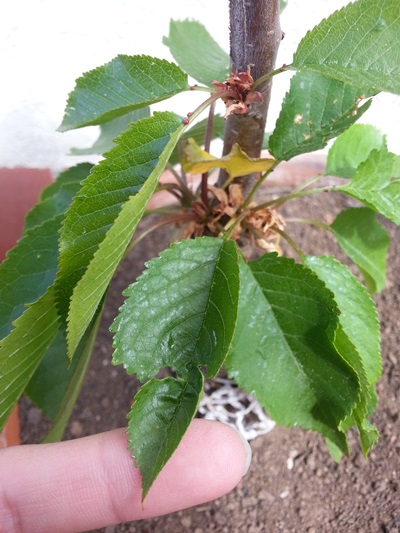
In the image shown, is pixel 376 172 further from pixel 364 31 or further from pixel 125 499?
pixel 125 499

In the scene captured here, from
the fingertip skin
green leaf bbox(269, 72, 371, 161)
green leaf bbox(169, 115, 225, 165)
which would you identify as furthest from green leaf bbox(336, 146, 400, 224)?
the fingertip skin

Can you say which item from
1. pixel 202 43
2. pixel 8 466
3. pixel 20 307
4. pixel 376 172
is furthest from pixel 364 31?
pixel 8 466

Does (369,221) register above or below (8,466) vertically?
above

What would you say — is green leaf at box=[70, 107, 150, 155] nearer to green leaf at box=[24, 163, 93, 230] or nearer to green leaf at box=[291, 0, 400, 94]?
green leaf at box=[24, 163, 93, 230]

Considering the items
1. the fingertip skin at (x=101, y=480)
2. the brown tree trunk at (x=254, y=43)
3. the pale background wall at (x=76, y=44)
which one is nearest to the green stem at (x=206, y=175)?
the brown tree trunk at (x=254, y=43)

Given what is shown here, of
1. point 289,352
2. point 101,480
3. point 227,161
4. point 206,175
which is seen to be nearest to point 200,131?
point 206,175

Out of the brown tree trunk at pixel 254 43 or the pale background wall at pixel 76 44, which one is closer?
A: the brown tree trunk at pixel 254 43

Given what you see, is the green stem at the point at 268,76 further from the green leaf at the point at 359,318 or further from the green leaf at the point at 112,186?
the green leaf at the point at 359,318
